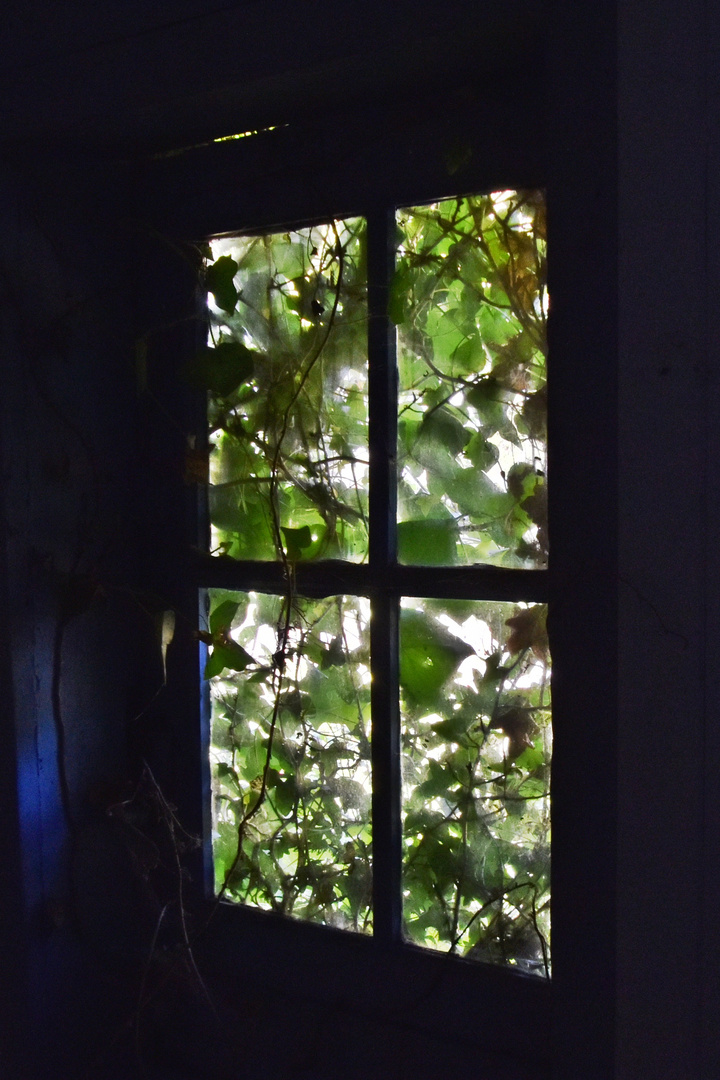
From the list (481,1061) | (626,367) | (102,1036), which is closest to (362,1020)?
(481,1061)

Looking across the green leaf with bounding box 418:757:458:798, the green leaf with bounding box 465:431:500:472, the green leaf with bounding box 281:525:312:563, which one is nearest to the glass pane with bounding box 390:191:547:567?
the green leaf with bounding box 465:431:500:472

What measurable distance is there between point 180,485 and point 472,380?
42cm

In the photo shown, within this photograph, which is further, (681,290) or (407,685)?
(407,685)

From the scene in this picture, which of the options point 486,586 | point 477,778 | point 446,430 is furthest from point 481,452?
point 477,778

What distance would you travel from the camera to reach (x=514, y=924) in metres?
0.89

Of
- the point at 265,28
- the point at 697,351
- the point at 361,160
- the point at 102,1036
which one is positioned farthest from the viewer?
the point at 102,1036

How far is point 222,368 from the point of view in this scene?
0.98m

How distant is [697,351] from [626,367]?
6 centimetres

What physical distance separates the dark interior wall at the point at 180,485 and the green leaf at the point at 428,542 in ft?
0.77

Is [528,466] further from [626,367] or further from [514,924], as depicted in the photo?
[514,924]

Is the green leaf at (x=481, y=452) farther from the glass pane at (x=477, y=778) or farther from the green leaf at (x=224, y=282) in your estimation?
the green leaf at (x=224, y=282)

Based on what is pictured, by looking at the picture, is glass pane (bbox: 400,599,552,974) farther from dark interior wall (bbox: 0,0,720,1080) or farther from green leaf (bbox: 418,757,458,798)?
A: dark interior wall (bbox: 0,0,720,1080)

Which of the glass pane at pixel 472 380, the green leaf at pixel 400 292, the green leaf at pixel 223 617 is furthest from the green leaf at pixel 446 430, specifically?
the green leaf at pixel 223 617

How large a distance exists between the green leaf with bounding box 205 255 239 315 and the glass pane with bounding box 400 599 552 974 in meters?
0.43
